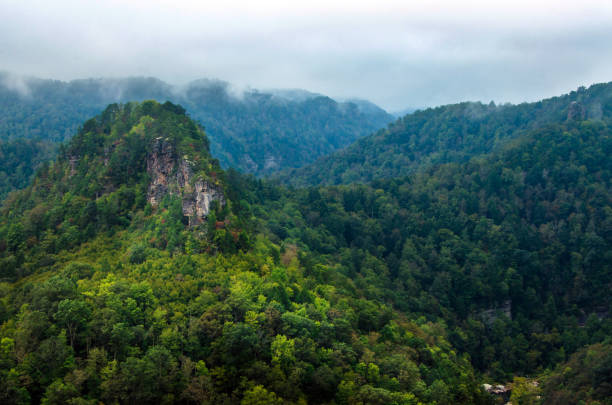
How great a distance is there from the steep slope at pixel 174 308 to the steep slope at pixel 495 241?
20712mm

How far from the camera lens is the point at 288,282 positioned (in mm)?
53594

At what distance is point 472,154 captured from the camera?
7505 inches

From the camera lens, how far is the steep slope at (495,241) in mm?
86875

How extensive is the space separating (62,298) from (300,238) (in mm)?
51748

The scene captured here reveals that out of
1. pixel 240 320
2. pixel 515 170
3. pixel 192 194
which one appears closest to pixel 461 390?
pixel 240 320

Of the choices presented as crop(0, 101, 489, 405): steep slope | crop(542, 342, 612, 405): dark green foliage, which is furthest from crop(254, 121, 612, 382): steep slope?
crop(0, 101, 489, 405): steep slope

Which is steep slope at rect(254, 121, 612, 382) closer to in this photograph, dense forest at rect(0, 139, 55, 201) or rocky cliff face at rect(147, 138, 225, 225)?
rocky cliff face at rect(147, 138, 225, 225)

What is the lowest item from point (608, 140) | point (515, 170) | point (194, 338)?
point (194, 338)

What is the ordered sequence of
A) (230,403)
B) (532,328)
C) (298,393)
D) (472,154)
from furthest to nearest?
(472,154) → (532,328) → (298,393) → (230,403)

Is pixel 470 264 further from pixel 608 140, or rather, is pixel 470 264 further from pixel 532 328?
pixel 608 140

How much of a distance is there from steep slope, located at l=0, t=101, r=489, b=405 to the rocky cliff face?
0.18 meters

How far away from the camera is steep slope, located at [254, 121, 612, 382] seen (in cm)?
8688

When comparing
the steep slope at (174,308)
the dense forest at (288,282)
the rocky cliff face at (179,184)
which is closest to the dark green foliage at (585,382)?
the dense forest at (288,282)

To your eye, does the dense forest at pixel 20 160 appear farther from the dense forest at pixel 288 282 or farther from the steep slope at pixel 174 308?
the steep slope at pixel 174 308
